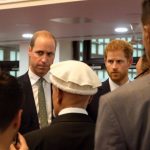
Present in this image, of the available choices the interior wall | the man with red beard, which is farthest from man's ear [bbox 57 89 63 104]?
the interior wall

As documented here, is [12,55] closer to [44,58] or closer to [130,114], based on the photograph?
[44,58]

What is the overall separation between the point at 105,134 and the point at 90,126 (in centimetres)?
67

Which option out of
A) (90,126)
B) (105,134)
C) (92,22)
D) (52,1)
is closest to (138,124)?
(105,134)

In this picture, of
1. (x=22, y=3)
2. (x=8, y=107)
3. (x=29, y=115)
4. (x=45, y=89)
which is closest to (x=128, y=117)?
(x=8, y=107)

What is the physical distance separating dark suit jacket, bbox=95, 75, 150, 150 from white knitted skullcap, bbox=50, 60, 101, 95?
663 mm

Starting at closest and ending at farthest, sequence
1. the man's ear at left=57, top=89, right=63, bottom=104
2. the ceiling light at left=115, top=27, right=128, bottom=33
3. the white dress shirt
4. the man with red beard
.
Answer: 1. the man's ear at left=57, top=89, right=63, bottom=104
2. the white dress shirt
3. the man with red beard
4. the ceiling light at left=115, top=27, right=128, bottom=33

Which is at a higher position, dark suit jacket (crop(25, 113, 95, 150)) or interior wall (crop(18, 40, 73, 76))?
interior wall (crop(18, 40, 73, 76))

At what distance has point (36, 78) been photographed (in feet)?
9.07

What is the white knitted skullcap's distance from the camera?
1732mm

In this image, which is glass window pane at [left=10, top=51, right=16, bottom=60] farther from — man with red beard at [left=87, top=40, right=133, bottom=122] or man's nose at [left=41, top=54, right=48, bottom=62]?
man's nose at [left=41, top=54, right=48, bottom=62]

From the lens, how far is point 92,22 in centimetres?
591

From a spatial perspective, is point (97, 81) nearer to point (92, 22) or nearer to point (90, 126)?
point (90, 126)

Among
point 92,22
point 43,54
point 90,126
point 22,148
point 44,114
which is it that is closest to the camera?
point 22,148

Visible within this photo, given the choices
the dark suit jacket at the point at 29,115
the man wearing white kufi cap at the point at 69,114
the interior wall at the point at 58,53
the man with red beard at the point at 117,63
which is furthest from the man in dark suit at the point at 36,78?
the interior wall at the point at 58,53
